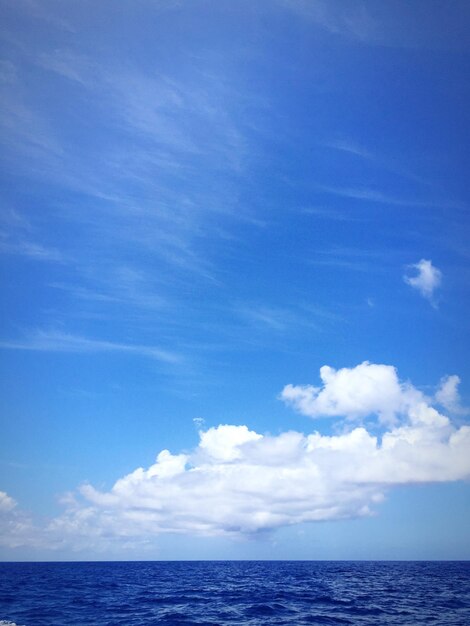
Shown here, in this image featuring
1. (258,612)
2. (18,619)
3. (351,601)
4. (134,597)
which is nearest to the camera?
(18,619)

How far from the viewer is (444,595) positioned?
50.8 metres

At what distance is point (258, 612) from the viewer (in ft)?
121

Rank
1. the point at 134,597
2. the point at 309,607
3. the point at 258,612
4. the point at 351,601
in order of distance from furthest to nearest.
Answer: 1. the point at 134,597
2. the point at 351,601
3. the point at 309,607
4. the point at 258,612

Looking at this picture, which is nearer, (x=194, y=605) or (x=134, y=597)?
(x=194, y=605)

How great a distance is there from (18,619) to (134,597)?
738 inches

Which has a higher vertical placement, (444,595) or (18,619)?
(18,619)

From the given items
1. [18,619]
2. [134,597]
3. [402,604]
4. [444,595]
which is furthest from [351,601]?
[18,619]

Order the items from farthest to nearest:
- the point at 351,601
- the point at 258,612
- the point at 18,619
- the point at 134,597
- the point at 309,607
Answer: the point at 134,597
the point at 351,601
the point at 309,607
the point at 258,612
the point at 18,619

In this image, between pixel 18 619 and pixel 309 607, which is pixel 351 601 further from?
pixel 18 619

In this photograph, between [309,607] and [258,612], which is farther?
[309,607]

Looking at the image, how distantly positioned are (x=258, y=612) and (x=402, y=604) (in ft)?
53.2

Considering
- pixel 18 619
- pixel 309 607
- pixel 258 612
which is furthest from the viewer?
pixel 309 607

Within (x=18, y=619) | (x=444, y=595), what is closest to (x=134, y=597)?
(x=18, y=619)

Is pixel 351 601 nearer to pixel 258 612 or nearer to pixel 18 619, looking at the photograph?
pixel 258 612
